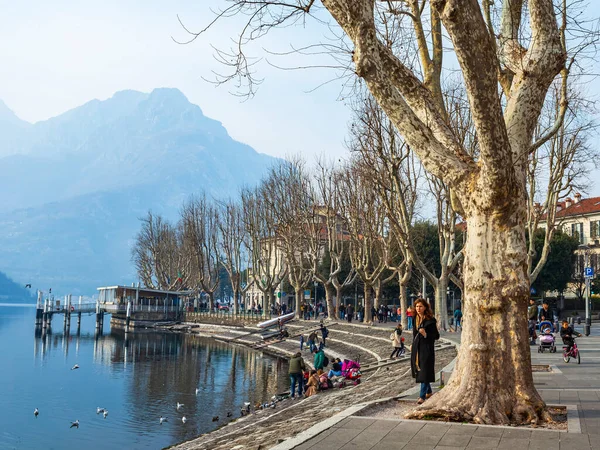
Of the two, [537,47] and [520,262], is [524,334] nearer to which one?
[520,262]

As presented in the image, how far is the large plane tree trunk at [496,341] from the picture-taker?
8.78 m

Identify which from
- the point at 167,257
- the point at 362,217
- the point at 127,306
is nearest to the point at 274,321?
the point at 362,217

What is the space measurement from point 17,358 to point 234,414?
84.4ft

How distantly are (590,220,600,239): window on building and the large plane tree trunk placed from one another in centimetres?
6397

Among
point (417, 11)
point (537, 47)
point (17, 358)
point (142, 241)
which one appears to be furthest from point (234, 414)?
point (142, 241)

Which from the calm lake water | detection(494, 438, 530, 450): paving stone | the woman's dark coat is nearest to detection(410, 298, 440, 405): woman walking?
the woman's dark coat

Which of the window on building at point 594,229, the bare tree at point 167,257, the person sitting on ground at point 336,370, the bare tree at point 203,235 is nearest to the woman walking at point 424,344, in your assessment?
the person sitting on ground at point 336,370

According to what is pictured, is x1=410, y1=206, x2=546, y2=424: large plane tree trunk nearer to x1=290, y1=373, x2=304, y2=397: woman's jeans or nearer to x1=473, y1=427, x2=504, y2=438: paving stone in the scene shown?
x1=473, y1=427, x2=504, y2=438: paving stone

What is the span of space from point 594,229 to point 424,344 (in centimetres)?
6355

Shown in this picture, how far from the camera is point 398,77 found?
30.9 ft

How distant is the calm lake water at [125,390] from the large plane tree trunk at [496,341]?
12.4 metres

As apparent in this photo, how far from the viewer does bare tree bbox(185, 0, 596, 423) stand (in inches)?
336

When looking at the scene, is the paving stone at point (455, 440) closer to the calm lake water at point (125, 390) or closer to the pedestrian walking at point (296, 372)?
the calm lake water at point (125, 390)

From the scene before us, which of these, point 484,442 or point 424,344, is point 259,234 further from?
point 484,442
